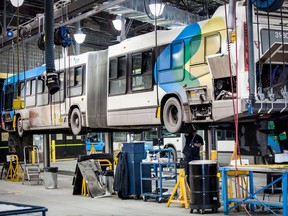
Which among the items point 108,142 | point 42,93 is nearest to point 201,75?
point 108,142

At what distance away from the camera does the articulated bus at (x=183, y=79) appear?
9.99 meters

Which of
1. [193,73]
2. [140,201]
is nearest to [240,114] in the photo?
[193,73]

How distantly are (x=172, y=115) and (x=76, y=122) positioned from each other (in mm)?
4710

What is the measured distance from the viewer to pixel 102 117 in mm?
14453

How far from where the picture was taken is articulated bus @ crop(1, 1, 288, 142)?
32.8 ft

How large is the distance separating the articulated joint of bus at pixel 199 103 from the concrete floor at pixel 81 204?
6.64 feet

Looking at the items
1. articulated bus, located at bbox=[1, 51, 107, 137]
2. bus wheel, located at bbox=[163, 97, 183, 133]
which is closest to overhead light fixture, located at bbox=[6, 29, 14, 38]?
articulated bus, located at bbox=[1, 51, 107, 137]

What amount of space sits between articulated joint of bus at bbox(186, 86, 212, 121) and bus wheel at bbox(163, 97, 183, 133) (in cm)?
43

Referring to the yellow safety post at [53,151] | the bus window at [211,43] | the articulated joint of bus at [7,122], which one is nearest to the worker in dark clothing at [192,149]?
the bus window at [211,43]

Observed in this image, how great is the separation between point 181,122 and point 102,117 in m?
3.61

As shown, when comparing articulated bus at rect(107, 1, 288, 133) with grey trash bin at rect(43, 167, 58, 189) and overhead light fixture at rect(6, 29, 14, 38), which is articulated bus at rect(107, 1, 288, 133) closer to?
grey trash bin at rect(43, 167, 58, 189)

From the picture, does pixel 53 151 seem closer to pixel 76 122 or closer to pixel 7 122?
pixel 7 122

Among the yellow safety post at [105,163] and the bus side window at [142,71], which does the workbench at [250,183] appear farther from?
the yellow safety post at [105,163]

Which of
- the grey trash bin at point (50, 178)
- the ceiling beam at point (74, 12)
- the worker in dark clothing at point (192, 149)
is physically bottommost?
the grey trash bin at point (50, 178)
